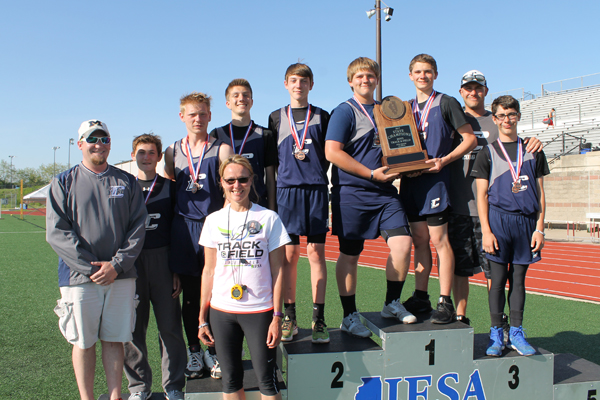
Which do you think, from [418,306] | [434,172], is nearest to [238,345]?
[418,306]

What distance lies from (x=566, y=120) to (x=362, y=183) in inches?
1222

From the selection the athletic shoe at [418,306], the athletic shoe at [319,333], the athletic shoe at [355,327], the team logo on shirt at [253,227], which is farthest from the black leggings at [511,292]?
the team logo on shirt at [253,227]

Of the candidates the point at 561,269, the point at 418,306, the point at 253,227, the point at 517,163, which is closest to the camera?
the point at 253,227

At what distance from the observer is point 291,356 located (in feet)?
9.49

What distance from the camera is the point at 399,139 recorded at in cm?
301

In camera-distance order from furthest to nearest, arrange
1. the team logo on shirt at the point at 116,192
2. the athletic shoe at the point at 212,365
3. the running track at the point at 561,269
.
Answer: the running track at the point at 561,269 < the athletic shoe at the point at 212,365 < the team logo on shirt at the point at 116,192

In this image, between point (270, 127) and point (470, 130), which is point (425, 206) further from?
point (270, 127)

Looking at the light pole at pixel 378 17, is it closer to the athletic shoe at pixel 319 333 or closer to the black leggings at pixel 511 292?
the black leggings at pixel 511 292

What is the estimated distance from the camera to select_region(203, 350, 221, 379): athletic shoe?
304 cm

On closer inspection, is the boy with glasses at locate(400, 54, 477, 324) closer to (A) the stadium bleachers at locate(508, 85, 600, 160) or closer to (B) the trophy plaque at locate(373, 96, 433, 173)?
(B) the trophy plaque at locate(373, 96, 433, 173)

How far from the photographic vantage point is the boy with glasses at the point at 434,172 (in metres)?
3.16

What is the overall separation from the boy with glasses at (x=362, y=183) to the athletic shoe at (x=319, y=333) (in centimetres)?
28

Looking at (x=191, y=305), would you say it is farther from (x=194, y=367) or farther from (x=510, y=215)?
(x=510, y=215)

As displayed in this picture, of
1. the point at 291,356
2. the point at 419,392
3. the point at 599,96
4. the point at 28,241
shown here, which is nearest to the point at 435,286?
A: the point at 419,392
